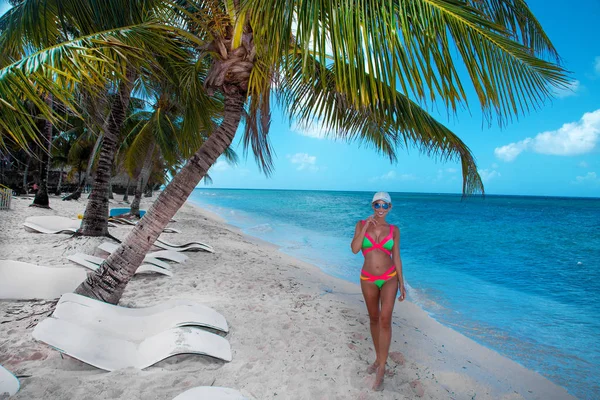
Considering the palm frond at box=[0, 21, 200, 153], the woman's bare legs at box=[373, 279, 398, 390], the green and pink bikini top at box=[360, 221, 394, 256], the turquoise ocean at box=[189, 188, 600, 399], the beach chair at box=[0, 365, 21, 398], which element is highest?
the palm frond at box=[0, 21, 200, 153]

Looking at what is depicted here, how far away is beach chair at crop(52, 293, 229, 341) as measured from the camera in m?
3.10

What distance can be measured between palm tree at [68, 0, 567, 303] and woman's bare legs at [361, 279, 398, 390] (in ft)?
4.93

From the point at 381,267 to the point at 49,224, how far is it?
9491 mm

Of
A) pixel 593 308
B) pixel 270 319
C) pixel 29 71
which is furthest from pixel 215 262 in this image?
pixel 593 308

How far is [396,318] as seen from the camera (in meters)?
4.91

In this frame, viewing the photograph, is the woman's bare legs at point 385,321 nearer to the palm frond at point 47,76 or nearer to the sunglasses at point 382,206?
the sunglasses at point 382,206

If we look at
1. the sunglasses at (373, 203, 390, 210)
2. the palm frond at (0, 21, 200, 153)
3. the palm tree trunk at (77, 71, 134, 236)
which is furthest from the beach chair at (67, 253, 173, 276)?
the sunglasses at (373, 203, 390, 210)

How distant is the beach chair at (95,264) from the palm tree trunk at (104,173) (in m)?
1.65

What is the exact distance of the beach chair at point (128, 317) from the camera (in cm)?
310

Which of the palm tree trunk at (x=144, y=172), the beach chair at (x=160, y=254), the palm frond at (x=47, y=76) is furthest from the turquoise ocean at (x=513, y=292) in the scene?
the palm tree trunk at (x=144, y=172)

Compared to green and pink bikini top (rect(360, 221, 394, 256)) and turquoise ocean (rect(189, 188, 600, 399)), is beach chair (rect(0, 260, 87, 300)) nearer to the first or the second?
green and pink bikini top (rect(360, 221, 394, 256))

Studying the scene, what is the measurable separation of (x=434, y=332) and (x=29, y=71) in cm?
554

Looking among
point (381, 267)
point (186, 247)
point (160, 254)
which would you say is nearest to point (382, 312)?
point (381, 267)

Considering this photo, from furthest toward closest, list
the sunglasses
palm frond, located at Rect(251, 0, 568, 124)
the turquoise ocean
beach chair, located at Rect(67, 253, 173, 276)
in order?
1. beach chair, located at Rect(67, 253, 173, 276)
2. the turquoise ocean
3. the sunglasses
4. palm frond, located at Rect(251, 0, 568, 124)
